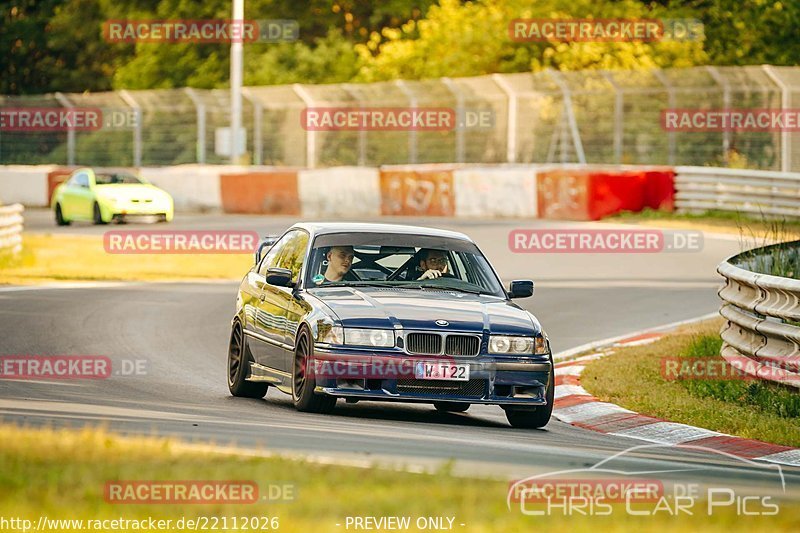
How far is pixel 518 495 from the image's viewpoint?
23.5 feet

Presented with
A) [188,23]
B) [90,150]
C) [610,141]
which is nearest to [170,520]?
[610,141]

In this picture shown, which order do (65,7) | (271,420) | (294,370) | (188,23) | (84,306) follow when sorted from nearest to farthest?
1. (271,420)
2. (294,370)
3. (84,306)
4. (188,23)
5. (65,7)

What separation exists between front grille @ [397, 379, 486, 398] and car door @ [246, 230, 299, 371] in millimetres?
1241

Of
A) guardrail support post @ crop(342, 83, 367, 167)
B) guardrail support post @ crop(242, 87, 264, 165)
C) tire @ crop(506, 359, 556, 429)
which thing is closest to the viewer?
tire @ crop(506, 359, 556, 429)

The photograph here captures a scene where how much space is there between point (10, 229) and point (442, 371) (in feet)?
55.9

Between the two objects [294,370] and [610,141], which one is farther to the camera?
[610,141]

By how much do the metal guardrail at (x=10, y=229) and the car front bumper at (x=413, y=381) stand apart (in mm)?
16242

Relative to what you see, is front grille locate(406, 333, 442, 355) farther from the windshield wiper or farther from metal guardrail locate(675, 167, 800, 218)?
metal guardrail locate(675, 167, 800, 218)

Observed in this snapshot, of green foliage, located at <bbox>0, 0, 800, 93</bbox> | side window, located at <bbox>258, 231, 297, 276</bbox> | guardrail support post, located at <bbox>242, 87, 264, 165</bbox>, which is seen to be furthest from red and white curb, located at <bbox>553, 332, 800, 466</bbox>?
guardrail support post, located at <bbox>242, 87, 264, 165</bbox>

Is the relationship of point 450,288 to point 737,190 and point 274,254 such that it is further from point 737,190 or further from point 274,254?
point 737,190

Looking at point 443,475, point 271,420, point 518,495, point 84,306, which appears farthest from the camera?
point 84,306

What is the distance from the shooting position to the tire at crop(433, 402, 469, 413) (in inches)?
473

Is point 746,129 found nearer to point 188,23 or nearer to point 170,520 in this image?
point 170,520

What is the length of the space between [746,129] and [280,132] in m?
14.9
